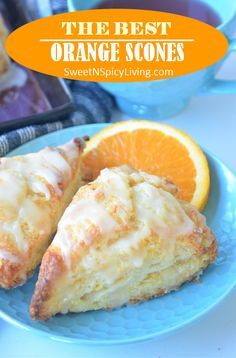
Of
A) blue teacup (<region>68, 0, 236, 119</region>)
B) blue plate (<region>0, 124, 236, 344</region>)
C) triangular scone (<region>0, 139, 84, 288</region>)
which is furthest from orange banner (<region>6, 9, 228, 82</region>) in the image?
blue plate (<region>0, 124, 236, 344</region>)

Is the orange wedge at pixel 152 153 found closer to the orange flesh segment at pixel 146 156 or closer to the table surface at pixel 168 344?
the orange flesh segment at pixel 146 156

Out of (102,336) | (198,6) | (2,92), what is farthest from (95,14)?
(102,336)

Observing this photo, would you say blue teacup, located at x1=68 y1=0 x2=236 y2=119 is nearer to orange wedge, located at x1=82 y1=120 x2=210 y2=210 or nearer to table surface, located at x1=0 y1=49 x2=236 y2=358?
orange wedge, located at x1=82 y1=120 x2=210 y2=210

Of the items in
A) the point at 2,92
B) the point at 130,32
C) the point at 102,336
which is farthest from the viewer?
the point at 2,92

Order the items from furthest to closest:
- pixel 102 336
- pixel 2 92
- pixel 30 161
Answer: pixel 2 92 < pixel 30 161 < pixel 102 336

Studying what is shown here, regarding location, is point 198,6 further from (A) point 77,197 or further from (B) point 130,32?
(A) point 77,197

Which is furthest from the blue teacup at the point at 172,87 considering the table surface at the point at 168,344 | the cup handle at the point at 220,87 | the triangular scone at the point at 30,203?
the table surface at the point at 168,344

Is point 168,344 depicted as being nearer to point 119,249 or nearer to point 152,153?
point 119,249
